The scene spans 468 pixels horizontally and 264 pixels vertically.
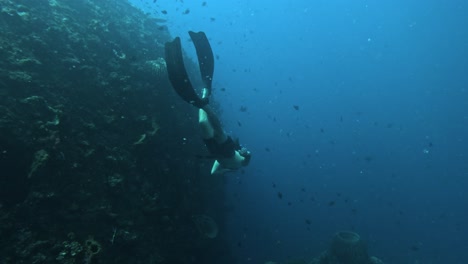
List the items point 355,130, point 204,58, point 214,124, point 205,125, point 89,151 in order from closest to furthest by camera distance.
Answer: point 89,151 → point 205,125 → point 214,124 → point 204,58 → point 355,130

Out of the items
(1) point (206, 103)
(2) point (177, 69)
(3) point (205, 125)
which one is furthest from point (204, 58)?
(3) point (205, 125)

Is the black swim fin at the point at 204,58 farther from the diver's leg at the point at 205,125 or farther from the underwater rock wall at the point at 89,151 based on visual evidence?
the underwater rock wall at the point at 89,151

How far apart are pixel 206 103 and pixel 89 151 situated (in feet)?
8.99

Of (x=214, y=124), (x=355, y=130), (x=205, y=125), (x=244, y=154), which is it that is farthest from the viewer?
(x=355, y=130)

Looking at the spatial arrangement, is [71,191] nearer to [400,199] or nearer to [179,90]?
[179,90]

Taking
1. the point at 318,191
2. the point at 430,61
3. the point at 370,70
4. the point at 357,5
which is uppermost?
the point at 357,5

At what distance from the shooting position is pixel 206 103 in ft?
24.2

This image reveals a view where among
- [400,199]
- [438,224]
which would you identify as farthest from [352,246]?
[438,224]

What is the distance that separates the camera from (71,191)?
19.2 feet

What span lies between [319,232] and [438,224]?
27.7 meters

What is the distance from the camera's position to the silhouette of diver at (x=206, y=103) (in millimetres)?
6625

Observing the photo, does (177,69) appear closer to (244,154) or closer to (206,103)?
(206,103)

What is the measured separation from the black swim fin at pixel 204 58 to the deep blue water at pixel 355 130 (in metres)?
4.46

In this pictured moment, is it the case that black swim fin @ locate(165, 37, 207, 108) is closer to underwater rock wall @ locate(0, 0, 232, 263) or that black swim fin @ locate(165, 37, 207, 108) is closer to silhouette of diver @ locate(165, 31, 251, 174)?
silhouette of diver @ locate(165, 31, 251, 174)
